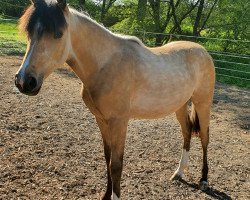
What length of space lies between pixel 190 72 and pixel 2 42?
40.4ft

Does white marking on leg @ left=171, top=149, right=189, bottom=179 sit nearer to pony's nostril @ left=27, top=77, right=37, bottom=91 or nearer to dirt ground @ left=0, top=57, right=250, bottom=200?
dirt ground @ left=0, top=57, right=250, bottom=200

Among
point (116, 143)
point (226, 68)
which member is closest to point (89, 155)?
point (116, 143)

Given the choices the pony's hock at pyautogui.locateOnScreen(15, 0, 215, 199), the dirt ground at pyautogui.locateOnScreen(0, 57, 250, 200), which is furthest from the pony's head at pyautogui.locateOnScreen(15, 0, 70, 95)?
the dirt ground at pyautogui.locateOnScreen(0, 57, 250, 200)

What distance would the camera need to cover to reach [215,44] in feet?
52.4

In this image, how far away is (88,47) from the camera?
281 centimetres

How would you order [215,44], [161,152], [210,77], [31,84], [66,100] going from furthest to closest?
[215,44], [66,100], [161,152], [210,77], [31,84]

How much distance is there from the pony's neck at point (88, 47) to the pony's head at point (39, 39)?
0.35 m

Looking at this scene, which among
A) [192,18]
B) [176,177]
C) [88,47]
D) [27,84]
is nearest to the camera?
[27,84]

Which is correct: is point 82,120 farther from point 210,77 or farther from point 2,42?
point 2,42

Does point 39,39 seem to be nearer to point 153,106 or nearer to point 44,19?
point 44,19

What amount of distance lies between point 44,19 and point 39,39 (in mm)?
144

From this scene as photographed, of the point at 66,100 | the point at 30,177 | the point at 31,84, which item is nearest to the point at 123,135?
the point at 31,84

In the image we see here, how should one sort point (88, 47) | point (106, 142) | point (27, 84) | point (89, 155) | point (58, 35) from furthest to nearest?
point (89, 155) → point (106, 142) → point (88, 47) → point (58, 35) → point (27, 84)

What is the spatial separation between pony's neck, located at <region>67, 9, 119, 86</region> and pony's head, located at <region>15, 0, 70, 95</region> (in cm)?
35
